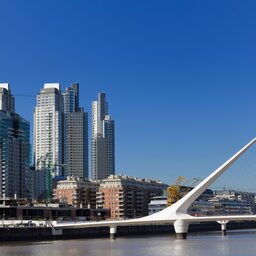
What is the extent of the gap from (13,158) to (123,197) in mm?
30026

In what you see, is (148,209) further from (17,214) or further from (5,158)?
(17,214)

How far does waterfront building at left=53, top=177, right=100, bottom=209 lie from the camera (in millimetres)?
148375

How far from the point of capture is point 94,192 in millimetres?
154000

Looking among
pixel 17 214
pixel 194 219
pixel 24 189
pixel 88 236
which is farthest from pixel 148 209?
pixel 194 219

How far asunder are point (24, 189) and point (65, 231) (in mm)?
85566

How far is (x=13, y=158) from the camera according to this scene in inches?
6265

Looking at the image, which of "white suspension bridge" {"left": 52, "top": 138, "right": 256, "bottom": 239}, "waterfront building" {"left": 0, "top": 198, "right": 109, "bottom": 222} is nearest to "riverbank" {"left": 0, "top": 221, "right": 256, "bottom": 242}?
"waterfront building" {"left": 0, "top": 198, "right": 109, "bottom": 222}

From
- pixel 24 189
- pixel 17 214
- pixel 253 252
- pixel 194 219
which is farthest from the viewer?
pixel 24 189

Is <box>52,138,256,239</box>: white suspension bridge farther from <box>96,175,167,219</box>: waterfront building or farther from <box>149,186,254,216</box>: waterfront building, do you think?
<box>149,186,254,216</box>: waterfront building

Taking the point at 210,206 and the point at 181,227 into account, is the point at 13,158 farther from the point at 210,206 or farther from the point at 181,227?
the point at 181,227

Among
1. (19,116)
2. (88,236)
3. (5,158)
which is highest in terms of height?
(19,116)

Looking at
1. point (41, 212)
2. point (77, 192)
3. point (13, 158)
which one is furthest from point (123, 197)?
point (41, 212)

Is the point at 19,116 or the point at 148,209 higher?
the point at 19,116

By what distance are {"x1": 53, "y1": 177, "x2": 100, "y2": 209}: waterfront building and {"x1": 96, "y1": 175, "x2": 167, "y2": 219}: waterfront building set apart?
2321 millimetres
